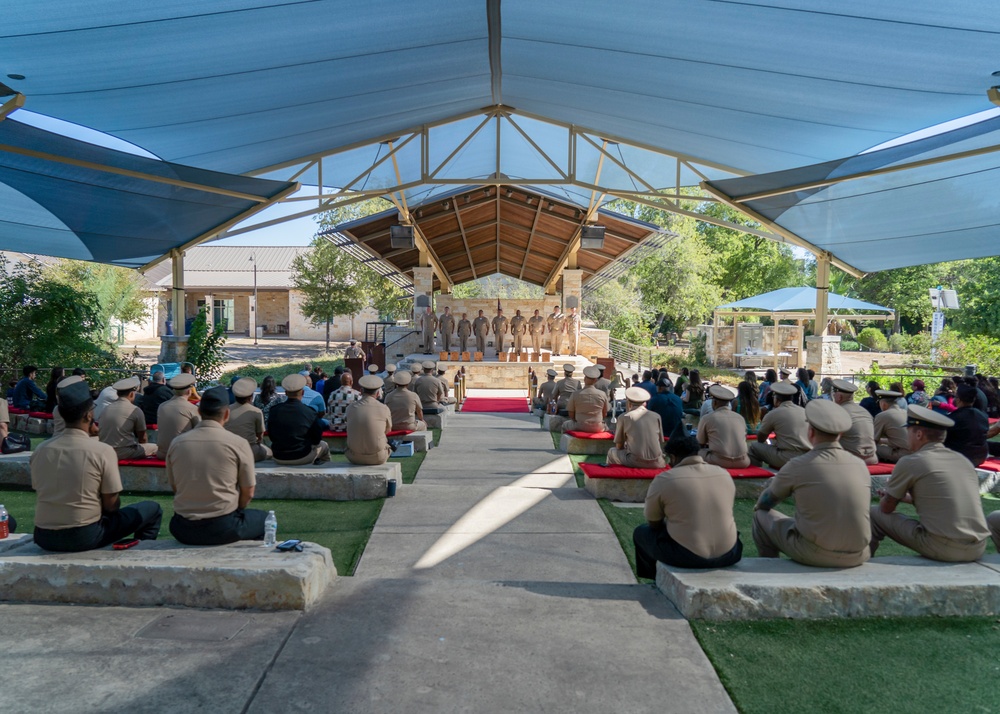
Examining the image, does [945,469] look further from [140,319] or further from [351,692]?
[140,319]

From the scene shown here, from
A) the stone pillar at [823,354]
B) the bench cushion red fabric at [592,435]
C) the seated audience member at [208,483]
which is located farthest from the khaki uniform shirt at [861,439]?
the stone pillar at [823,354]

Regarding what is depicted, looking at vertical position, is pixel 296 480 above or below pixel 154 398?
below

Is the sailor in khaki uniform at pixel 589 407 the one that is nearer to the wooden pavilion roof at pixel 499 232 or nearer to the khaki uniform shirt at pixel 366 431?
the khaki uniform shirt at pixel 366 431

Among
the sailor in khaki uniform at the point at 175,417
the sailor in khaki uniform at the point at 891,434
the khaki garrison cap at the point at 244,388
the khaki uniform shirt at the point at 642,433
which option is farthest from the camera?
the sailor in khaki uniform at the point at 891,434

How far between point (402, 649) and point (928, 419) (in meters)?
3.35

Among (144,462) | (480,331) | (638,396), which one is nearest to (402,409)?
(144,462)

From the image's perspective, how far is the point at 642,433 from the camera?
7230mm

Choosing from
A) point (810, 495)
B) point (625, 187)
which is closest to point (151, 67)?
point (810, 495)

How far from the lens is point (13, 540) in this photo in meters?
4.34

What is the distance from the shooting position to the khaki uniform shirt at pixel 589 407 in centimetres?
938

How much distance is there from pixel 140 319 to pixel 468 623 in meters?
34.7

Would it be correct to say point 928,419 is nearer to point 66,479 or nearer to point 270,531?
point 270,531

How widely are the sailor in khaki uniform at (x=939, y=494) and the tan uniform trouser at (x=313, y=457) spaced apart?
5.10 m

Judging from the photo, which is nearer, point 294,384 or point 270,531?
point 270,531
